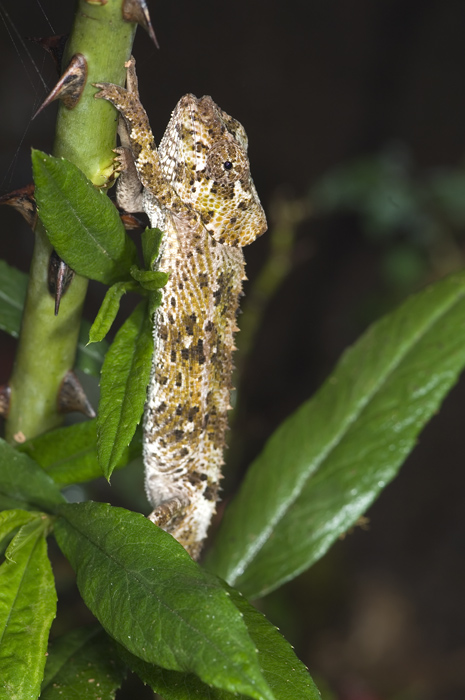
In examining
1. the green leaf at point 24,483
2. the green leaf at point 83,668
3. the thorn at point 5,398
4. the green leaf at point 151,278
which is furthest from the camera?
the thorn at point 5,398

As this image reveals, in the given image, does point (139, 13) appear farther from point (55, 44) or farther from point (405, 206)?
point (405, 206)

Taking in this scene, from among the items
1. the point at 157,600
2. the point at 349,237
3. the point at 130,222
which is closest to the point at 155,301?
the point at 130,222

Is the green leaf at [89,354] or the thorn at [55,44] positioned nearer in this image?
the thorn at [55,44]

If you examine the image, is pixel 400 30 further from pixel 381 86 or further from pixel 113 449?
pixel 113 449

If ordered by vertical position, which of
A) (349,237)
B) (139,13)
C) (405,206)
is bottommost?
(139,13)

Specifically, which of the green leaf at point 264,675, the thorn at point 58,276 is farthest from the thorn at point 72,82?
the green leaf at point 264,675

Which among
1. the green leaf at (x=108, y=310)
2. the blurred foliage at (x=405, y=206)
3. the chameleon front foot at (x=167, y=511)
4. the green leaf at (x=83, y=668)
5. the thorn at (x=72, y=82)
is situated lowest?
the green leaf at (x=83, y=668)

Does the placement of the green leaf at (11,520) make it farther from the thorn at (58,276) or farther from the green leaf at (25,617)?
the thorn at (58,276)
